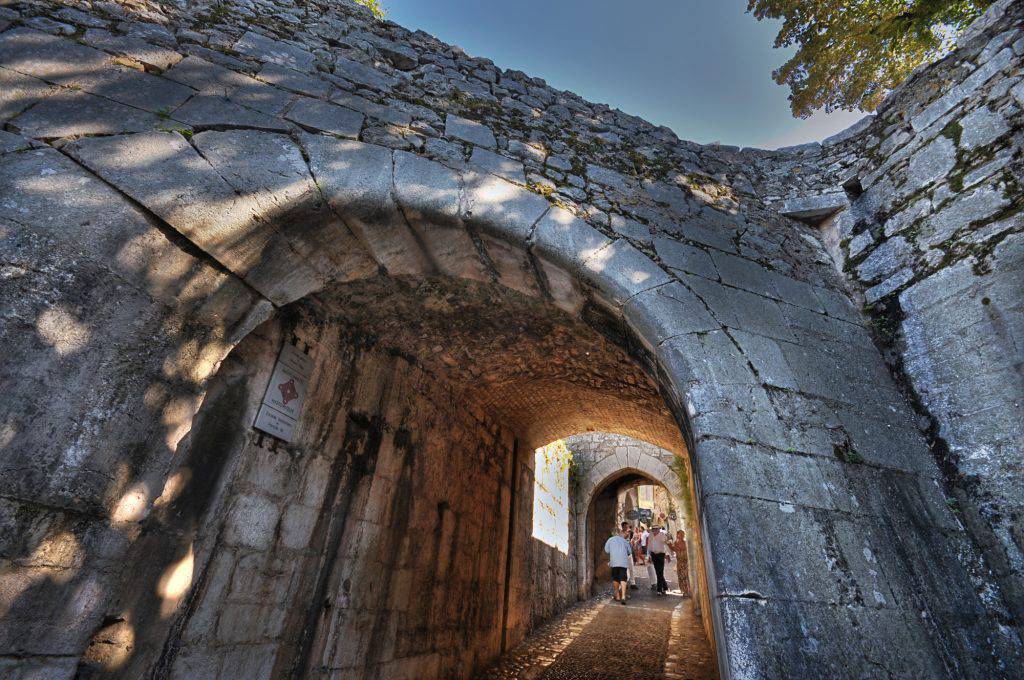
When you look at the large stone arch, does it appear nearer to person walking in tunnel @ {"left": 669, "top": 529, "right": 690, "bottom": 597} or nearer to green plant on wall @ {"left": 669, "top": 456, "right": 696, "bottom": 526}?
green plant on wall @ {"left": 669, "top": 456, "right": 696, "bottom": 526}

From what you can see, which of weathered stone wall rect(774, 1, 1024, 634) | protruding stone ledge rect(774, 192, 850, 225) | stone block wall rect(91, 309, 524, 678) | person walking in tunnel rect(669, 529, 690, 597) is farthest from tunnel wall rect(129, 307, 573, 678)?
person walking in tunnel rect(669, 529, 690, 597)

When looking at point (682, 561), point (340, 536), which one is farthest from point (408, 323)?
point (682, 561)

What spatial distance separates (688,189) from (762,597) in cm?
221

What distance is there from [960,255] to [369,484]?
3.34 m

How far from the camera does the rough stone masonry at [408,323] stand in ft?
4.94

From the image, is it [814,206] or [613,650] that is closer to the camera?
[814,206]

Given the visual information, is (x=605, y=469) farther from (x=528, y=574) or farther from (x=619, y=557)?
(x=528, y=574)

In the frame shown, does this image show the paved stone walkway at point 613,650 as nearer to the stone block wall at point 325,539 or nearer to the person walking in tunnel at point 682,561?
the stone block wall at point 325,539

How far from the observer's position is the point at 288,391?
8.14 feet

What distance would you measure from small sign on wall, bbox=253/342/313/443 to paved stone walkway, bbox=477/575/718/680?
2.83m

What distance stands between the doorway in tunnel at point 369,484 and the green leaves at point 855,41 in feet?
10.5

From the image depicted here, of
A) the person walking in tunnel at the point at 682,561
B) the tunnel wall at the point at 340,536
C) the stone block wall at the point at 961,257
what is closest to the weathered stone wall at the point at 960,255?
the stone block wall at the point at 961,257

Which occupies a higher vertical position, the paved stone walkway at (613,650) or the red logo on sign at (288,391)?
the red logo on sign at (288,391)

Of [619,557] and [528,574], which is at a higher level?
[619,557]
